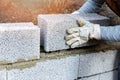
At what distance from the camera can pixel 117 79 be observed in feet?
8.34

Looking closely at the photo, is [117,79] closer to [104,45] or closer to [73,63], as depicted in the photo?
[104,45]

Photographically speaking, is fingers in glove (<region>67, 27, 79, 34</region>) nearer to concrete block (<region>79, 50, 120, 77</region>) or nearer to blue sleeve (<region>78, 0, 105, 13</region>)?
concrete block (<region>79, 50, 120, 77</region>)

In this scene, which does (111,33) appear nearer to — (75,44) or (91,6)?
(75,44)

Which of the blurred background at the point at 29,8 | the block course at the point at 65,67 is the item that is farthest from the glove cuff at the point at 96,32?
the blurred background at the point at 29,8

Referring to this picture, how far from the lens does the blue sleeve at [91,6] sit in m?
2.47

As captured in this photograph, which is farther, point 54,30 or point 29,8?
point 29,8

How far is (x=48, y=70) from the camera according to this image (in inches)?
79.1

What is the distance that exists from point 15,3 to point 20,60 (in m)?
0.65

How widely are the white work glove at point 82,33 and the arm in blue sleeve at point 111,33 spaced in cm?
4

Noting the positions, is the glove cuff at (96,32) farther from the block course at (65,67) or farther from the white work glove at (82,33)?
the block course at (65,67)

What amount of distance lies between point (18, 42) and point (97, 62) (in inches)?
34.7

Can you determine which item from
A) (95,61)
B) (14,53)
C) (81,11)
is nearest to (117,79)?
(95,61)

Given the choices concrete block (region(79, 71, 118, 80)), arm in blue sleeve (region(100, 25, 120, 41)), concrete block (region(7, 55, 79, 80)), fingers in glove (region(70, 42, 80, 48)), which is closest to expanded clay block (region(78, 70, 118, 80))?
concrete block (region(79, 71, 118, 80))

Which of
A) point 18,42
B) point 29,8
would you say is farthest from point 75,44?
point 29,8
